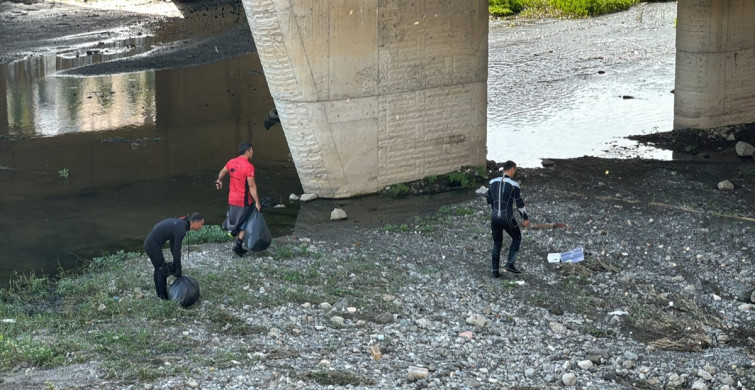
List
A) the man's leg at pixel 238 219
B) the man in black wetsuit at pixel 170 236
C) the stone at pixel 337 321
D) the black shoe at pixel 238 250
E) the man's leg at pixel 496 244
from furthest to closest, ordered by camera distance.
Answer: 1. the black shoe at pixel 238 250
2. the man's leg at pixel 238 219
3. the man's leg at pixel 496 244
4. the stone at pixel 337 321
5. the man in black wetsuit at pixel 170 236

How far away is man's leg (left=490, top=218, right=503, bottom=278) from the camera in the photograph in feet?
49.2

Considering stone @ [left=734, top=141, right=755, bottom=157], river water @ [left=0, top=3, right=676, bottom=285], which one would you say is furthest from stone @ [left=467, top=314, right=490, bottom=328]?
stone @ [left=734, top=141, right=755, bottom=157]

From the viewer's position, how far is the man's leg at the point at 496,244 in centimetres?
1498

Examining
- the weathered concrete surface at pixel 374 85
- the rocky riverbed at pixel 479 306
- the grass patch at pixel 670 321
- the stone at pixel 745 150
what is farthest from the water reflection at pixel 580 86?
the grass patch at pixel 670 321

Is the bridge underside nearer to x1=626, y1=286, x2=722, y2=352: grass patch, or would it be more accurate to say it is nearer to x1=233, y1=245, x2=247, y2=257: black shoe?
x1=233, y1=245, x2=247, y2=257: black shoe

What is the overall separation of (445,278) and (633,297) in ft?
8.82

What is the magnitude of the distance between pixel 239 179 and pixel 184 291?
2.35 metres

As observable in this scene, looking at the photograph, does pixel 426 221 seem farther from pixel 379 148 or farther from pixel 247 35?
pixel 247 35

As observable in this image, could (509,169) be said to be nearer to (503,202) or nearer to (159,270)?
(503,202)

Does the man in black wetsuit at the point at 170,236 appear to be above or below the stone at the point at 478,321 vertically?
above

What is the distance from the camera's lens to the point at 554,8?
45062 millimetres

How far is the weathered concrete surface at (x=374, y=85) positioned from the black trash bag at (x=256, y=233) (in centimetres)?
450

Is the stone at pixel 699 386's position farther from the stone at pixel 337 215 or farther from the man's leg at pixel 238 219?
the stone at pixel 337 215

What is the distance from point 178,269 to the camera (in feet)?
44.0
